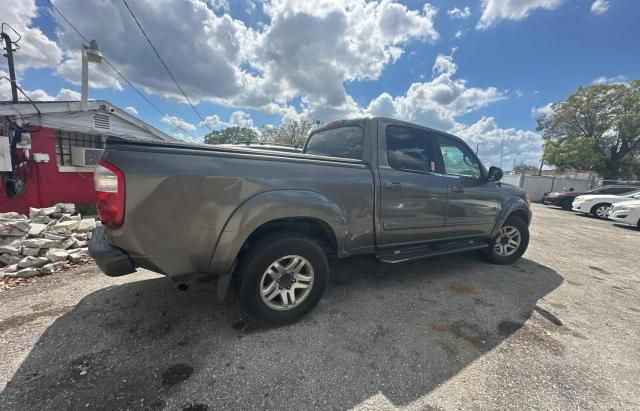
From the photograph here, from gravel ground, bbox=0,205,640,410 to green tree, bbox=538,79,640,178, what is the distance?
1099 inches

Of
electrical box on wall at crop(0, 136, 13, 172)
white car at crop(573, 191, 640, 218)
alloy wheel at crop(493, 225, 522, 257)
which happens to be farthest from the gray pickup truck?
white car at crop(573, 191, 640, 218)

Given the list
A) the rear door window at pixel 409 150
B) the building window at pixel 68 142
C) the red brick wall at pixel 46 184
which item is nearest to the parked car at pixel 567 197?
the rear door window at pixel 409 150

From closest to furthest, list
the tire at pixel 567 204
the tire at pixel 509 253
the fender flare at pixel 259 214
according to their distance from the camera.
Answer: the fender flare at pixel 259 214, the tire at pixel 509 253, the tire at pixel 567 204

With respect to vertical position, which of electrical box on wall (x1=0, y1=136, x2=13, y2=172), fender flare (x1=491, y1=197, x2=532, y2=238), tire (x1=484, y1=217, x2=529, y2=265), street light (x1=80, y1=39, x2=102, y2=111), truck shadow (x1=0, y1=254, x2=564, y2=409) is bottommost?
truck shadow (x1=0, y1=254, x2=564, y2=409)

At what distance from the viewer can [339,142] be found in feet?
10.8

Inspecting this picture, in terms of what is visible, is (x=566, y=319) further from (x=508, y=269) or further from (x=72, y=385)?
(x=72, y=385)

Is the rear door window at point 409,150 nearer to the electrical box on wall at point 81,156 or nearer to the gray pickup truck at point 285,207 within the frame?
the gray pickup truck at point 285,207

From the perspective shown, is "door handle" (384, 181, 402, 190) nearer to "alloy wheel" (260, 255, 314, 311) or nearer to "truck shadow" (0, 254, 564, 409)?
"alloy wheel" (260, 255, 314, 311)

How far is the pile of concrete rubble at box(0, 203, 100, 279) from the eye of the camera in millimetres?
3480

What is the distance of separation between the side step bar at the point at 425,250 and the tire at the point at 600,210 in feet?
39.9

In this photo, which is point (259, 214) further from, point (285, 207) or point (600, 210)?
point (600, 210)

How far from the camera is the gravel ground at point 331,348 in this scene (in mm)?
1762

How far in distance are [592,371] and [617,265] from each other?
438 cm

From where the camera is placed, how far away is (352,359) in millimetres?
2113
